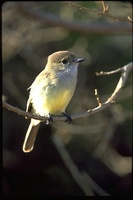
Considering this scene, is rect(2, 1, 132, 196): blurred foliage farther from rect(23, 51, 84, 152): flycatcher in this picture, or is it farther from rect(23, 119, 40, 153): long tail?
rect(23, 51, 84, 152): flycatcher

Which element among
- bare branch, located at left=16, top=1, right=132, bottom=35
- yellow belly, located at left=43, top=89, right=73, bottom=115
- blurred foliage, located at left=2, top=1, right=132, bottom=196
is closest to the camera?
yellow belly, located at left=43, top=89, right=73, bottom=115

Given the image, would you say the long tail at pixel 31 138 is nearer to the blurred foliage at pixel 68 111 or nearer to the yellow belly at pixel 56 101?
the yellow belly at pixel 56 101

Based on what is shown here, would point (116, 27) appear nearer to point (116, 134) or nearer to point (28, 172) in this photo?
point (116, 134)

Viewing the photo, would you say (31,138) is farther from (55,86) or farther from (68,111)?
(68,111)

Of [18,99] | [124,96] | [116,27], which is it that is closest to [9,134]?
[18,99]

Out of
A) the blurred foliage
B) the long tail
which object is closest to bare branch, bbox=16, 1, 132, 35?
the blurred foliage

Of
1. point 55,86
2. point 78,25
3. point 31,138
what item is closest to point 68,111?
point 78,25

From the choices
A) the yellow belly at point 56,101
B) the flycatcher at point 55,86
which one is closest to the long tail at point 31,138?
the flycatcher at point 55,86
